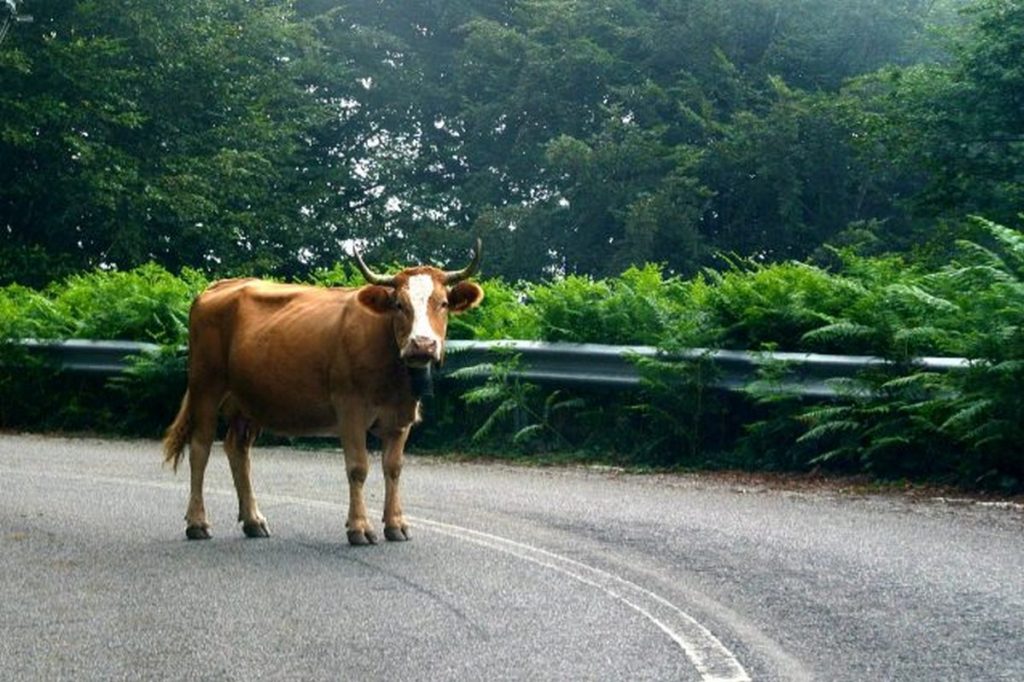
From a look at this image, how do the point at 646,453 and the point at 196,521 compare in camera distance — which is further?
the point at 646,453

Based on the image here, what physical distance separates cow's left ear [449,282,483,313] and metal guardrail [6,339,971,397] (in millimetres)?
4035

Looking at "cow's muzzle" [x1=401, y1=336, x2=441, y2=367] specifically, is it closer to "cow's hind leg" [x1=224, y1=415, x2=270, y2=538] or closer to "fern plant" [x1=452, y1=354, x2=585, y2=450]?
"cow's hind leg" [x1=224, y1=415, x2=270, y2=538]

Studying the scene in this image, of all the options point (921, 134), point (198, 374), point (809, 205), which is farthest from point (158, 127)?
point (198, 374)

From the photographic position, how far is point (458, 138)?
60.8 meters

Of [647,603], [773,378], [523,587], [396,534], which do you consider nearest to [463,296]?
[396,534]

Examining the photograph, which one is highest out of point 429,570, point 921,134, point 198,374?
point 921,134

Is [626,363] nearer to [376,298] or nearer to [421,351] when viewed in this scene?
[376,298]

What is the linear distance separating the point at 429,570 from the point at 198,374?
2689 millimetres

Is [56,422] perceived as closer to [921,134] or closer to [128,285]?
[128,285]

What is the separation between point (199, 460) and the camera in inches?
458

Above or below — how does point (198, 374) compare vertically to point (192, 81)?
below

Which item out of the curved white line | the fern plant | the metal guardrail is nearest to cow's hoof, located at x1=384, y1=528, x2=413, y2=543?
the curved white line

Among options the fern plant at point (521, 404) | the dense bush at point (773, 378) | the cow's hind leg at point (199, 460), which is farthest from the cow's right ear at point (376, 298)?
the fern plant at point (521, 404)

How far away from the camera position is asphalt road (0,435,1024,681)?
7.66 meters
